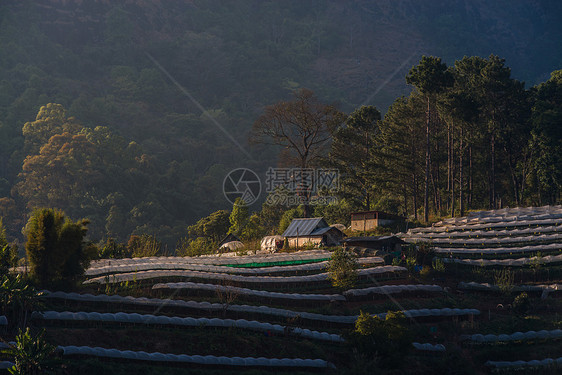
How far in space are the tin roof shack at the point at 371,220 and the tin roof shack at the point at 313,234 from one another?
455cm

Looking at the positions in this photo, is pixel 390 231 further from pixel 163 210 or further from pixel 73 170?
pixel 73 170

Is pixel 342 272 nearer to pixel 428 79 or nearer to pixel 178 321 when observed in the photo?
pixel 178 321

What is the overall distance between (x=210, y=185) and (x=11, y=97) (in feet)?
264

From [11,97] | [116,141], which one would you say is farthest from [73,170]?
[11,97]

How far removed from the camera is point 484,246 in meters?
55.2

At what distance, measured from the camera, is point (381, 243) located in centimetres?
5159

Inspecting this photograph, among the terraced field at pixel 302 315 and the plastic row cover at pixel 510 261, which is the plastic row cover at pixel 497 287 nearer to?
the terraced field at pixel 302 315

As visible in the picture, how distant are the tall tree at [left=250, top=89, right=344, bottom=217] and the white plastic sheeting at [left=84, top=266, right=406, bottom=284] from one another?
30.0 metres

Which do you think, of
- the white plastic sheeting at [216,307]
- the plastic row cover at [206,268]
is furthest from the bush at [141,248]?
the white plastic sheeting at [216,307]

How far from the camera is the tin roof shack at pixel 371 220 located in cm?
6631

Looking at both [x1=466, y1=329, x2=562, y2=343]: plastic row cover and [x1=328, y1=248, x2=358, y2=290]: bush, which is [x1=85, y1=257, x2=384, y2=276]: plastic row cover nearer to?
[x1=328, y1=248, x2=358, y2=290]: bush

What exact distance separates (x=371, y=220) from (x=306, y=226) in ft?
24.7

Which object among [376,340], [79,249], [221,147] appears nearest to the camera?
[376,340]

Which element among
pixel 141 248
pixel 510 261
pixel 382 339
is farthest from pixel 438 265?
pixel 141 248
